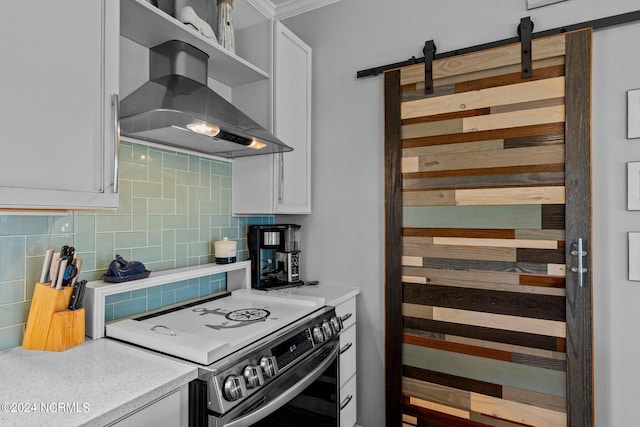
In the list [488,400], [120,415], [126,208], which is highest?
[126,208]

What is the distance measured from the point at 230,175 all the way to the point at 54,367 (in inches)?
51.1

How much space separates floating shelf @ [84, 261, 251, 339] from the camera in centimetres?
138

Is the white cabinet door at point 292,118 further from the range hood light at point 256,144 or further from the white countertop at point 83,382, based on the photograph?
the white countertop at point 83,382

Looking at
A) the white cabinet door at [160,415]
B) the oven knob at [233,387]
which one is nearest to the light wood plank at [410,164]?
the oven knob at [233,387]

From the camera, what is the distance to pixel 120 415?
2.99ft

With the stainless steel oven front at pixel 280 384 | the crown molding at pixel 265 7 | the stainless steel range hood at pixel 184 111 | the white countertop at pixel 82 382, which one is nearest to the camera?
the white countertop at pixel 82 382

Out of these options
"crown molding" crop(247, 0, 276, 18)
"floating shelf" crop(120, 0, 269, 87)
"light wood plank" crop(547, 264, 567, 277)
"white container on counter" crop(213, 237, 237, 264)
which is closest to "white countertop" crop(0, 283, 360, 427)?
"white container on counter" crop(213, 237, 237, 264)

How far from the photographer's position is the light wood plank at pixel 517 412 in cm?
171

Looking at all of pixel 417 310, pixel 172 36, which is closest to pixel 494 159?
pixel 417 310

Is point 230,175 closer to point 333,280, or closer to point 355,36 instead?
point 333,280

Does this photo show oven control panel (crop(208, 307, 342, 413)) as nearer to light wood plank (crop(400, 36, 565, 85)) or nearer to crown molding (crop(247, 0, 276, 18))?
light wood plank (crop(400, 36, 565, 85))

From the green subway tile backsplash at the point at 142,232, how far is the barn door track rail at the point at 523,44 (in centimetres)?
118

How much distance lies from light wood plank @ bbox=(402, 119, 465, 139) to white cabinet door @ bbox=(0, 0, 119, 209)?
1437mm

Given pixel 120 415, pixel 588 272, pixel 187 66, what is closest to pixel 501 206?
pixel 588 272
